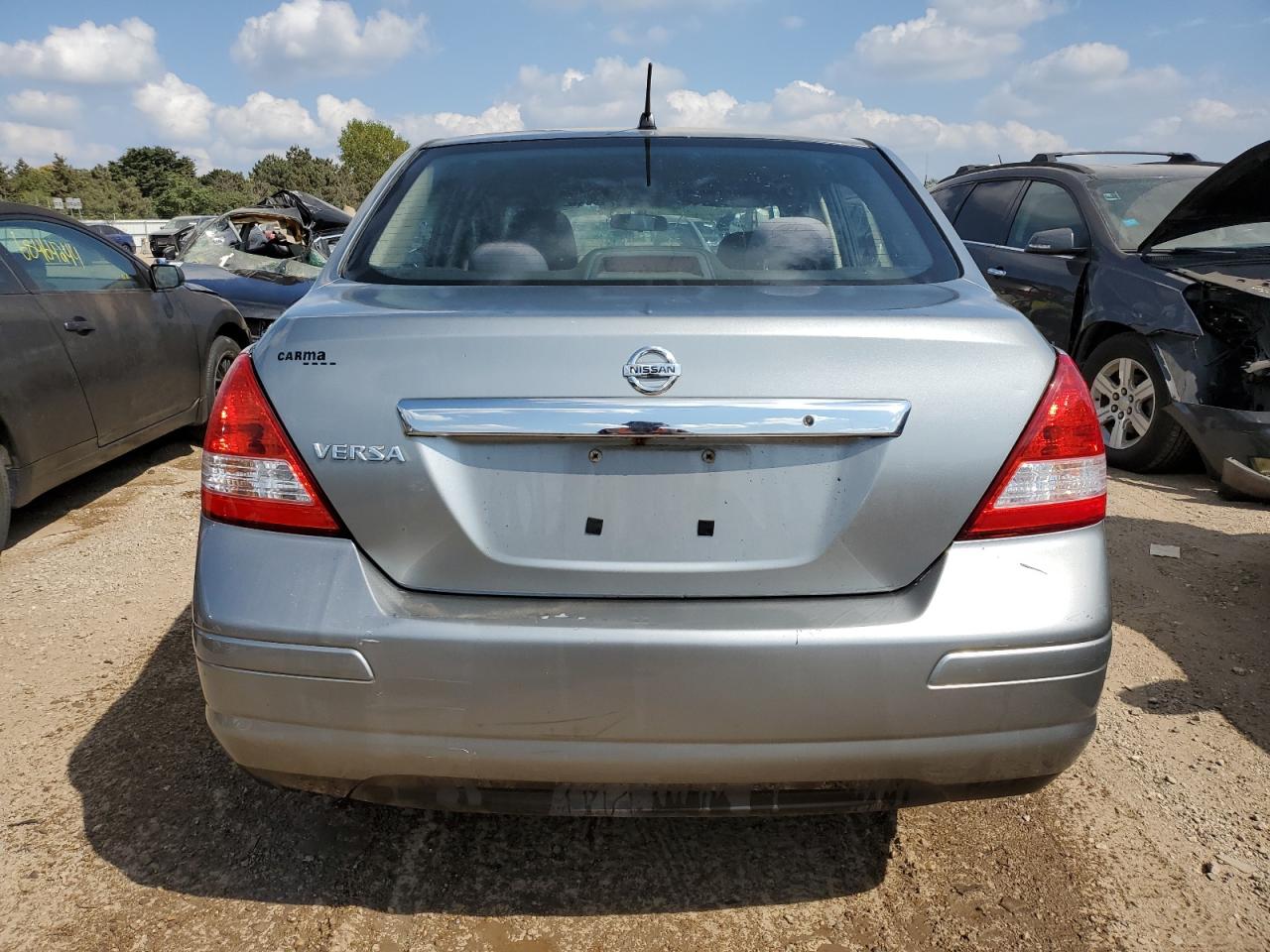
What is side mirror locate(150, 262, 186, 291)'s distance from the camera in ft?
18.1

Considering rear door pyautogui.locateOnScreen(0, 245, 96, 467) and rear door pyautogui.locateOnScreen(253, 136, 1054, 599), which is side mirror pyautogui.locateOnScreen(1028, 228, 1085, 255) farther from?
rear door pyautogui.locateOnScreen(0, 245, 96, 467)

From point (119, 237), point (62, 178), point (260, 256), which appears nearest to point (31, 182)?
point (62, 178)

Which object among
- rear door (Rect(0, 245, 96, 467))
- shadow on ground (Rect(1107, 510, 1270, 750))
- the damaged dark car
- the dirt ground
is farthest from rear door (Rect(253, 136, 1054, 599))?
the damaged dark car

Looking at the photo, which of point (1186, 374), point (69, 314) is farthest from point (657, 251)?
point (1186, 374)

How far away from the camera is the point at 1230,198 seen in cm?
427

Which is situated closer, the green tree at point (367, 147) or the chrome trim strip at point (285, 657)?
the chrome trim strip at point (285, 657)

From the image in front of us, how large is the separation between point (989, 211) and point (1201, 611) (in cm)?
435

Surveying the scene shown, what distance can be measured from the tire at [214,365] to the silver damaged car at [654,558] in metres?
4.86

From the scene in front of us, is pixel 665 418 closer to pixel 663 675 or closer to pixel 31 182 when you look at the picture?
pixel 663 675

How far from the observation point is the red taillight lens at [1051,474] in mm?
1755

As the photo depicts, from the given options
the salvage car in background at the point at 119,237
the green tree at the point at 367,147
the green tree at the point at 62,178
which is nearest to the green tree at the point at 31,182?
the green tree at the point at 62,178

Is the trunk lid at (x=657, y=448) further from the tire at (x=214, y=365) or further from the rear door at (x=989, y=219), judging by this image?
the rear door at (x=989, y=219)

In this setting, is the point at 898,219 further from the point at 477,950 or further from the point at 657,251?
the point at 477,950

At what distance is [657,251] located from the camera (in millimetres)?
2305
